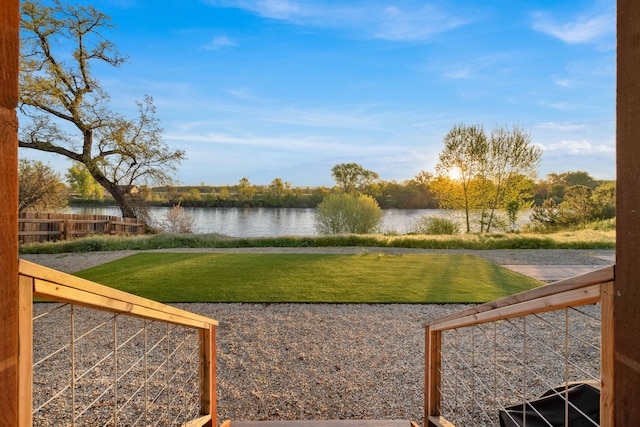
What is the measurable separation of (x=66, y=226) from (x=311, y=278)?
9.01 meters

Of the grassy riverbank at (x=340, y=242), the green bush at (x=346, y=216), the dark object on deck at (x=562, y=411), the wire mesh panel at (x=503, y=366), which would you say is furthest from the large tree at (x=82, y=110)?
the dark object on deck at (x=562, y=411)

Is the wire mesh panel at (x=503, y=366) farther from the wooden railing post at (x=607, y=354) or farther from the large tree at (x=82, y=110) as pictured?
the large tree at (x=82, y=110)

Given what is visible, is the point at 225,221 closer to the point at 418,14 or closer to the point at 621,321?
the point at 418,14

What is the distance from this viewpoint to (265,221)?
13914mm

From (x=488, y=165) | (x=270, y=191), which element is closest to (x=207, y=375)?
(x=488, y=165)

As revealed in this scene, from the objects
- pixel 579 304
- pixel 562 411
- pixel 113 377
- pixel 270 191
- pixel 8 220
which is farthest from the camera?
pixel 270 191

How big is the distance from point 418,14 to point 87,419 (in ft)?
22.1

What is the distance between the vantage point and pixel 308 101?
1011 centimetres

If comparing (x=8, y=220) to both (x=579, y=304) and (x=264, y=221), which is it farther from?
(x=264, y=221)

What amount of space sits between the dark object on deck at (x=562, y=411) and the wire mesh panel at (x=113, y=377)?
162cm

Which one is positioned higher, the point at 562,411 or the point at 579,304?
the point at 579,304

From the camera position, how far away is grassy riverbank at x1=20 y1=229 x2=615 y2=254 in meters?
9.66

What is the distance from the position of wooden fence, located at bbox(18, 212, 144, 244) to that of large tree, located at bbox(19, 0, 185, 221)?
1.92 feet

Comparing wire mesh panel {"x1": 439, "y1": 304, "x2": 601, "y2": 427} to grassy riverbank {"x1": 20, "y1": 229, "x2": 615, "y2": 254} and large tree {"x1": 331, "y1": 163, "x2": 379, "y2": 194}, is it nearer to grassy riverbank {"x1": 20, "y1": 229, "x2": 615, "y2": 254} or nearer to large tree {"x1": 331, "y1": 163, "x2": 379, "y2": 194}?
grassy riverbank {"x1": 20, "y1": 229, "x2": 615, "y2": 254}
